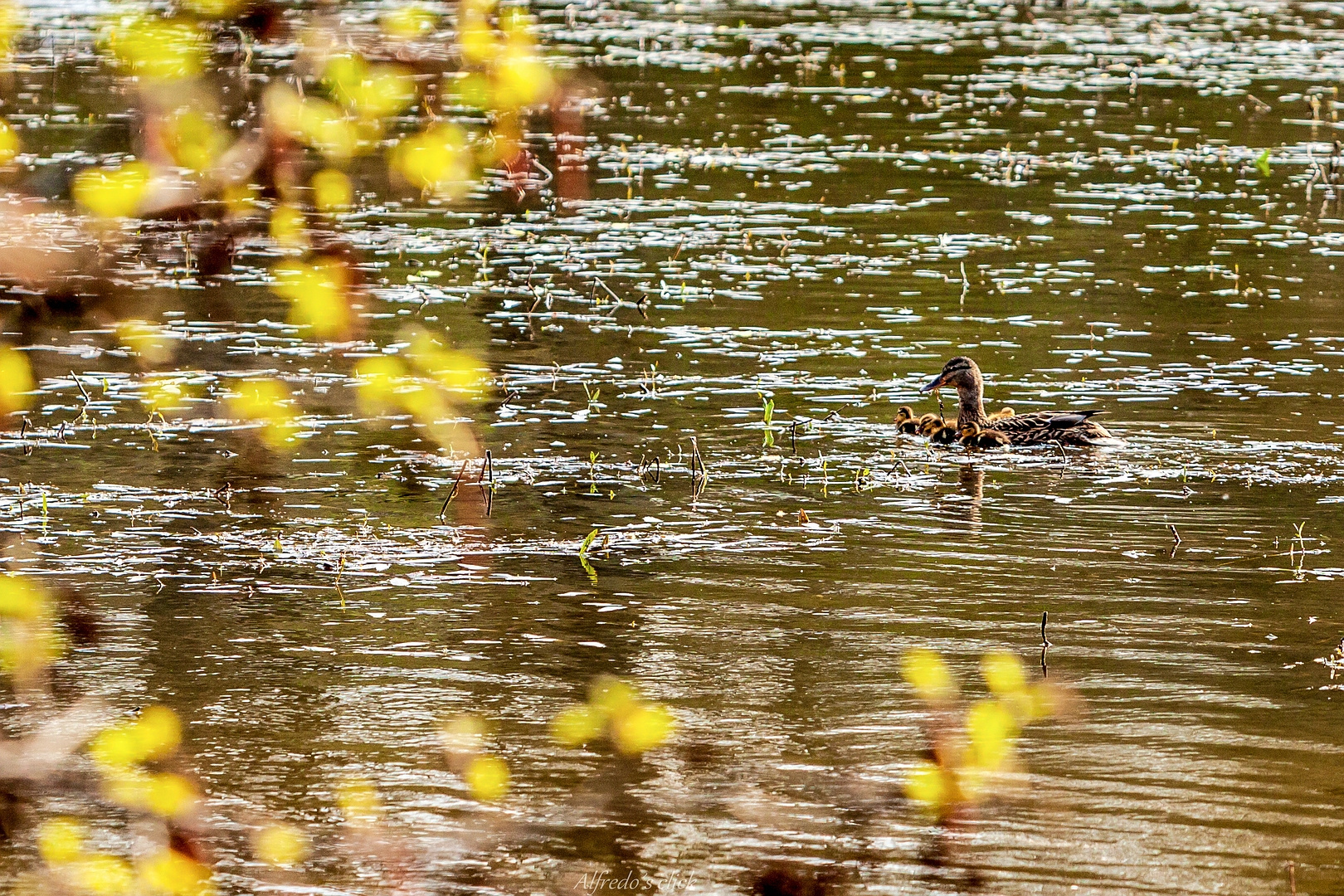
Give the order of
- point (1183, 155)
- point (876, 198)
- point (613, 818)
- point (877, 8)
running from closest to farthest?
point (613, 818)
point (876, 198)
point (1183, 155)
point (877, 8)

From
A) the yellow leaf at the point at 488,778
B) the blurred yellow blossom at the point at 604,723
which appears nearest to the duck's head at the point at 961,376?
the blurred yellow blossom at the point at 604,723

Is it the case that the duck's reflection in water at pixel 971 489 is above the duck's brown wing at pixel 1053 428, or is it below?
below

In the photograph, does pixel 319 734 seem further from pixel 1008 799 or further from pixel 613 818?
pixel 1008 799

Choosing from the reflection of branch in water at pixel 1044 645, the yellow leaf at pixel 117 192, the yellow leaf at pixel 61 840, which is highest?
the yellow leaf at pixel 117 192

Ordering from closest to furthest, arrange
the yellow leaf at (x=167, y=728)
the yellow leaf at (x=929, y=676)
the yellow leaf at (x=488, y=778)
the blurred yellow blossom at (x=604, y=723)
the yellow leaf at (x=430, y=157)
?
the yellow leaf at (x=430, y=157), the yellow leaf at (x=167, y=728), the yellow leaf at (x=488, y=778), the blurred yellow blossom at (x=604, y=723), the yellow leaf at (x=929, y=676)

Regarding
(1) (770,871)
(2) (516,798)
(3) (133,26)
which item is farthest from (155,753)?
(3) (133,26)

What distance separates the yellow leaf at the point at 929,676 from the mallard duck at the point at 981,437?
16.0ft

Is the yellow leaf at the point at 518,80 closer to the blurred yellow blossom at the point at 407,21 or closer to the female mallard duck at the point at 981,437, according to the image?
the blurred yellow blossom at the point at 407,21

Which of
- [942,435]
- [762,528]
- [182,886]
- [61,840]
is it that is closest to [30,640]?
[61,840]

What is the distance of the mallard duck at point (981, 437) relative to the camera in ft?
47.2

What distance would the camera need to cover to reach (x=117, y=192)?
16.2 ft

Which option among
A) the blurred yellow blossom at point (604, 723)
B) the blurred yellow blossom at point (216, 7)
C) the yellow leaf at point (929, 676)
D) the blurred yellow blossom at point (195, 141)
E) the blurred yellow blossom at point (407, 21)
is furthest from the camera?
Answer: the yellow leaf at point (929, 676)

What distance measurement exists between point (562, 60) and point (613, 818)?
1128 inches

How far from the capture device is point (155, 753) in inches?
333
